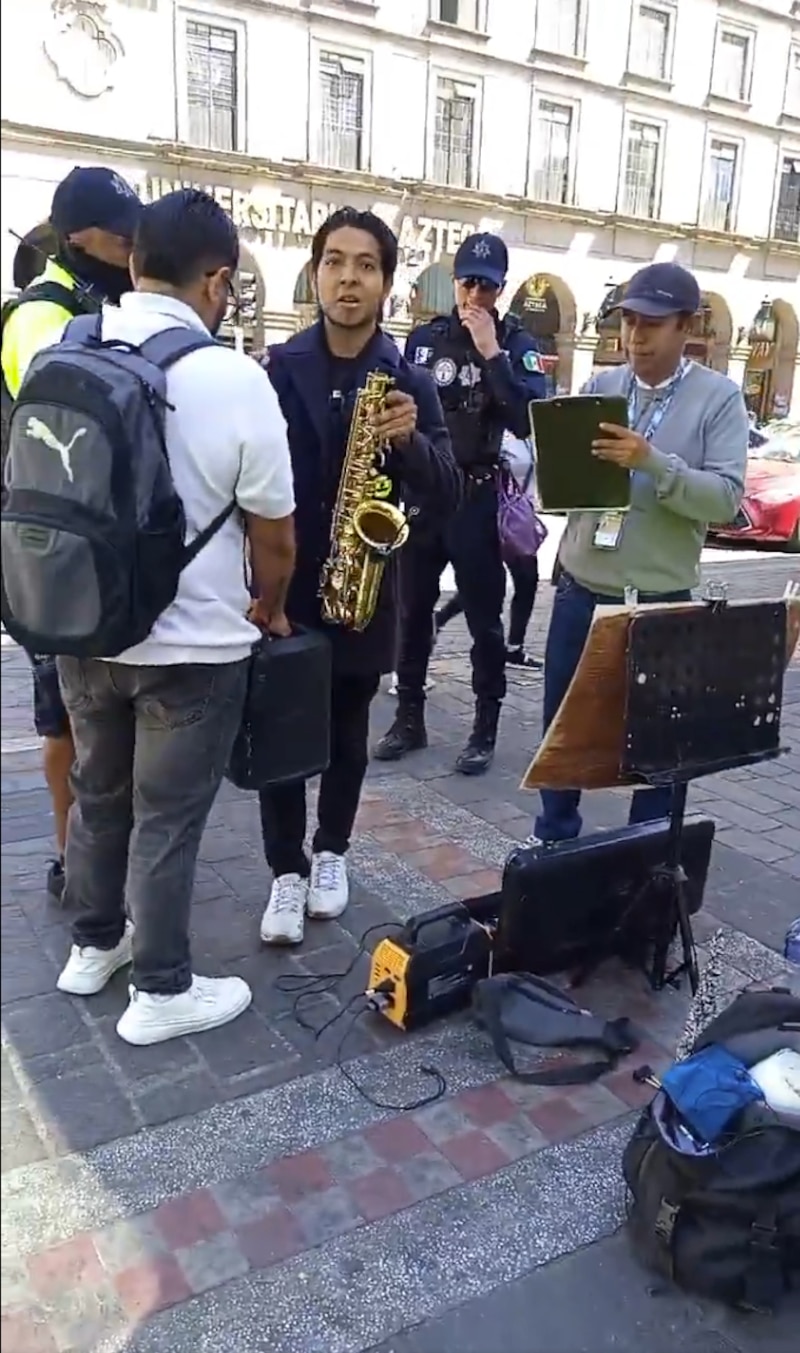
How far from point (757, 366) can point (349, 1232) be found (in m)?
3.11

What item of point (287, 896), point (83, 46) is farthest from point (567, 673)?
point (83, 46)

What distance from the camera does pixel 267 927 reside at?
307 centimetres

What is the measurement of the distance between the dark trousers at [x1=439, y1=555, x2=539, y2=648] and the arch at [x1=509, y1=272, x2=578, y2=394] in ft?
4.08

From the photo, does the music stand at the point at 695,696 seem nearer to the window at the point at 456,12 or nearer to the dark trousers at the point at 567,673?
the dark trousers at the point at 567,673

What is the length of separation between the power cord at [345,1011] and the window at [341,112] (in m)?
1.87

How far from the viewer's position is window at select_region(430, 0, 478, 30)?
2.18 m

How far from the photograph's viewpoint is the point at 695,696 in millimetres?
2703

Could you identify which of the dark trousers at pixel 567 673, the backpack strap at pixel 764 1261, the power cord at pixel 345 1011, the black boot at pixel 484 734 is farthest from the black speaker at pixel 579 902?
the black boot at pixel 484 734

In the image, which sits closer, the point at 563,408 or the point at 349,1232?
the point at 349,1232

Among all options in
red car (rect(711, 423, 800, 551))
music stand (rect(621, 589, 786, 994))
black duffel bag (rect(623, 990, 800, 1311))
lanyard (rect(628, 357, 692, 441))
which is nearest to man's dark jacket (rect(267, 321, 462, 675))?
lanyard (rect(628, 357, 692, 441))

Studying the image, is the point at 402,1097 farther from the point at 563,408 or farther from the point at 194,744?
the point at 563,408

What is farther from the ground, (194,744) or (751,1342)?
(194,744)

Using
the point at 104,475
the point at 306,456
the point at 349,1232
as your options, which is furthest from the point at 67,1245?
the point at 306,456

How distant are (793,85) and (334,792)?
7.20 feet
